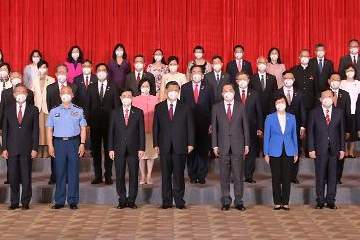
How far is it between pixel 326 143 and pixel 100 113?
2484 mm

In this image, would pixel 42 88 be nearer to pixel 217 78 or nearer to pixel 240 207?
pixel 217 78

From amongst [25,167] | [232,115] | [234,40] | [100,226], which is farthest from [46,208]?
[234,40]

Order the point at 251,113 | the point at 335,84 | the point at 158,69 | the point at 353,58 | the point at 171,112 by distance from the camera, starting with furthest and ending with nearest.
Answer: the point at 353,58 → the point at 158,69 → the point at 335,84 → the point at 251,113 → the point at 171,112

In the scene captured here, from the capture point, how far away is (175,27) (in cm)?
1291

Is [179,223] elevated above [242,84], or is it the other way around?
[242,84]

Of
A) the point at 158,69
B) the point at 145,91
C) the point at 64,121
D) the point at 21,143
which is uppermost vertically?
the point at 158,69

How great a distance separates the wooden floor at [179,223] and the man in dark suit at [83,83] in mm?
1323

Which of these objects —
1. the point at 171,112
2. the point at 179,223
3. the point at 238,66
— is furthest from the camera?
the point at 238,66

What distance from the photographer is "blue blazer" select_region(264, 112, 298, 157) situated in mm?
8555

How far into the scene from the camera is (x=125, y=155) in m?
8.73

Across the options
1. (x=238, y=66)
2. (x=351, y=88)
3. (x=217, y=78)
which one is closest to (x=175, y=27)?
(x=238, y=66)

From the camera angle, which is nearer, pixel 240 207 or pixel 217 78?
pixel 240 207

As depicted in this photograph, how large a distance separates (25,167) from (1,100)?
1107mm

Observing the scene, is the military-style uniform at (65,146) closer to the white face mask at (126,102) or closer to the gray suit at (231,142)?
the white face mask at (126,102)
